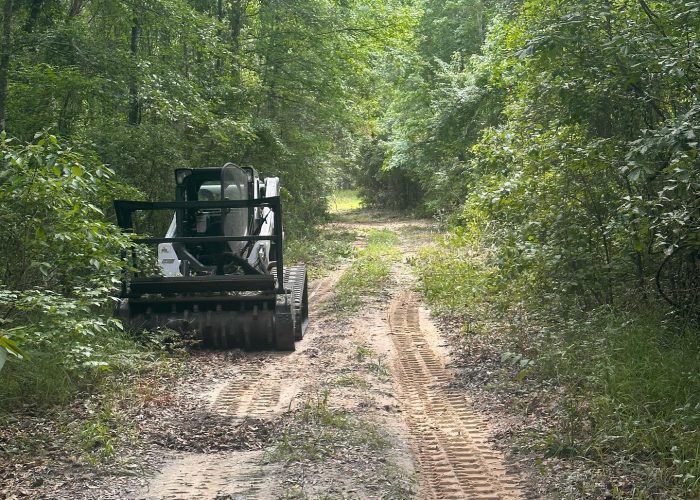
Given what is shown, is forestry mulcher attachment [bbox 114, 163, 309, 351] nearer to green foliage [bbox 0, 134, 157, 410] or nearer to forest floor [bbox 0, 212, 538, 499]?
forest floor [bbox 0, 212, 538, 499]

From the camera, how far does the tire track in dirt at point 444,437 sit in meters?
5.64

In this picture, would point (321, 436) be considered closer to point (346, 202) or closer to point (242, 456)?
point (242, 456)

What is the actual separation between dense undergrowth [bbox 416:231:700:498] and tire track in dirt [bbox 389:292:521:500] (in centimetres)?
44

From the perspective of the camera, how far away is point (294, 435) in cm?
653

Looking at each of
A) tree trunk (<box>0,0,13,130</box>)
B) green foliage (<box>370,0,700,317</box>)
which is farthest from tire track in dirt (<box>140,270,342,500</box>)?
tree trunk (<box>0,0,13,130</box>)

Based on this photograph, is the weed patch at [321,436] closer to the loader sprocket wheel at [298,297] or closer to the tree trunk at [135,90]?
the loader sprocket wheel at [298,297]

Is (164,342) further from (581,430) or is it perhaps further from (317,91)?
(317,91)

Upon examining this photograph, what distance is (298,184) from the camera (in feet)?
81.4

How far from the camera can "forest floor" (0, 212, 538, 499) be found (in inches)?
221

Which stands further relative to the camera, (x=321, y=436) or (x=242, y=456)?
(x=321, y=436)

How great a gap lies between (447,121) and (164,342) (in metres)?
19.4

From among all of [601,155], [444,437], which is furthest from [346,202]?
[444,437]

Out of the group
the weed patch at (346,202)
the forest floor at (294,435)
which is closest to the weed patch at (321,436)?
the forest floor at (294,435)

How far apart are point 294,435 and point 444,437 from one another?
1.34 meters
